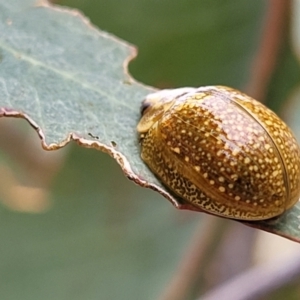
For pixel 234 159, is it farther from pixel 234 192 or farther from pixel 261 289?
pixel 261 289

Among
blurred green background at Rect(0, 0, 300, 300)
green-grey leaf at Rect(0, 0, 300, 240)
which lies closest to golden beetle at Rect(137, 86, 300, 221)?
green-grey leaf at Rect(0, 0, 300, 240)

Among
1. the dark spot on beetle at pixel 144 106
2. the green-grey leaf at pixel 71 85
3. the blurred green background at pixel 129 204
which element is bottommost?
the blurred green background at pixel 129 204

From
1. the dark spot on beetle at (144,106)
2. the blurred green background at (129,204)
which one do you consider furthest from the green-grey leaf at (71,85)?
the blurred green background at (129,204)

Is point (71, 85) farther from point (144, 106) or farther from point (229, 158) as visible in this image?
point (229, 158)

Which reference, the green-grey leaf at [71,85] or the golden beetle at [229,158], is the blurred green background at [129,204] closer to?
the green-grey leaf at [71,85]

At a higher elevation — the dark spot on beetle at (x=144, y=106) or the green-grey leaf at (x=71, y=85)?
the green-grey leaf at (x=71, y=85)

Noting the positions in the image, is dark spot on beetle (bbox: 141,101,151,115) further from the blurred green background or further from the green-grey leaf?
the blurred green background
